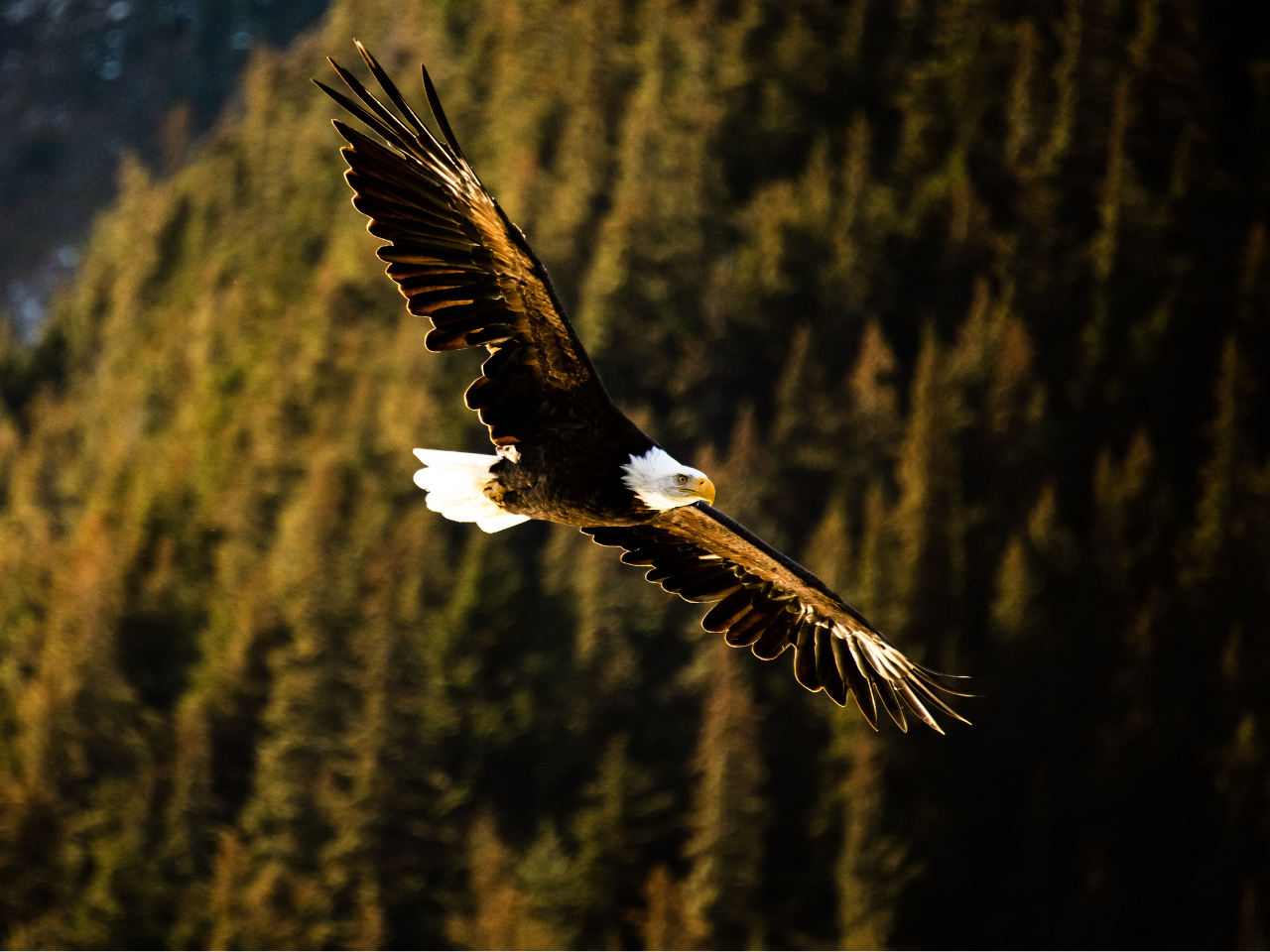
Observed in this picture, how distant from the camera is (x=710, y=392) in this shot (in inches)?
2109

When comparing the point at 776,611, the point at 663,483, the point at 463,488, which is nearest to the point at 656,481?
the point at 663,483

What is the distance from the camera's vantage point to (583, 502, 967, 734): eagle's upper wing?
335 inches

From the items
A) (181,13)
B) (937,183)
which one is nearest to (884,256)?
(937,183)

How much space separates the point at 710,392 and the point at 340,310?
16164 millimetres

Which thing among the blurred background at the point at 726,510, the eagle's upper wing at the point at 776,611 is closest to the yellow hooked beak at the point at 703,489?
the eagle's upper wing at the point at 776,611

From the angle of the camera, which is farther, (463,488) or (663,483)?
(463,488)

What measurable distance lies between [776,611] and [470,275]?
304 cm

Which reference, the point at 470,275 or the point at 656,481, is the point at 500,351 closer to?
the point at 470,275

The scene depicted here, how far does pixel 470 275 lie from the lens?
7.10m

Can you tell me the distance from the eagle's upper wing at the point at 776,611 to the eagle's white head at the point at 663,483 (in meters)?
1.21

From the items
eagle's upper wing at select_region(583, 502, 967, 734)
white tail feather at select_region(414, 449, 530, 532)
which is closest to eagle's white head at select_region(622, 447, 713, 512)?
white tail feather at select_region(414, 449, 530, 532)

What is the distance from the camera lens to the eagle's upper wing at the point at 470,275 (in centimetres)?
688

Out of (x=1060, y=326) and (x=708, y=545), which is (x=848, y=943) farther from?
(x=708, y=545)

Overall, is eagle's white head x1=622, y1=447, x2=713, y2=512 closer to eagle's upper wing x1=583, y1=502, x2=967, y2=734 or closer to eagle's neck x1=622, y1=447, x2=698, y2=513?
eagle's neck x1=622, y1=447, x2=698, y2=513
